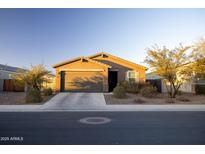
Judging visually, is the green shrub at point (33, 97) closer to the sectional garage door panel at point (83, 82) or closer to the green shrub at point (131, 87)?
the sectional garage door panel at point (83, 82)

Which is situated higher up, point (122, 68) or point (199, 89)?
point (122, 68)

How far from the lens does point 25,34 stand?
14.2 meters

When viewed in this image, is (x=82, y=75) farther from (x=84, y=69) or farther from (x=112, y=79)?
(x=112, y=79)

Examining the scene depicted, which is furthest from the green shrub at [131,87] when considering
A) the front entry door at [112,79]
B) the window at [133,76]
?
the front entry door at [112,79]

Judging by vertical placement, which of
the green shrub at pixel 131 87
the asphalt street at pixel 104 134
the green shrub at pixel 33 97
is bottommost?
the asphalt street at pixel 104 134

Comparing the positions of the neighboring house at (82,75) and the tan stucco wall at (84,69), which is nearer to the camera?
the neighboring house at (82,75)


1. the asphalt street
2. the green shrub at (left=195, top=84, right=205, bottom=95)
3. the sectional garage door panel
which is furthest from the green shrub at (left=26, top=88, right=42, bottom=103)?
the green shrub at (left=195, top=84, right=205, bottom=95)

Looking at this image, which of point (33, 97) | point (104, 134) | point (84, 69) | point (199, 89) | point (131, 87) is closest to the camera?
point (104, 134)

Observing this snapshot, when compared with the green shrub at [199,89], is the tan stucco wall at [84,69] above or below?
above

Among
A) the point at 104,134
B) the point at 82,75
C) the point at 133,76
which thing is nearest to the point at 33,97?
the point at 82,75

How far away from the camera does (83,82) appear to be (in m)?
18.6

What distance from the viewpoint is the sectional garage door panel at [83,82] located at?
18.5m

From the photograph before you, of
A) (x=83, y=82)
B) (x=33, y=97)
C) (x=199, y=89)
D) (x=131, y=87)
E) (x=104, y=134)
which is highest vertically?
(x=83, y=82)

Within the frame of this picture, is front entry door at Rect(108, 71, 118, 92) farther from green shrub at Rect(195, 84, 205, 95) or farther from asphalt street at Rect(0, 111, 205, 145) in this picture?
asphalt street at Rect(0, 111, 205, 145)
